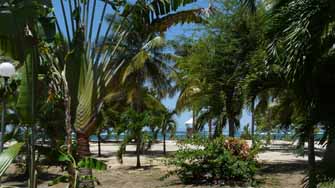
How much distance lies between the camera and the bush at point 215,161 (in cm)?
1444

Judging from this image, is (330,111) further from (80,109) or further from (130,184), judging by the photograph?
(130,184)

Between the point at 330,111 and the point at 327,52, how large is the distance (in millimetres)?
1547

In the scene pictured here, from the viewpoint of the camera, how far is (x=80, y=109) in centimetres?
835

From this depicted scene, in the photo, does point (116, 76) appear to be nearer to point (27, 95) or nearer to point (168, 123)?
point (27, 95)

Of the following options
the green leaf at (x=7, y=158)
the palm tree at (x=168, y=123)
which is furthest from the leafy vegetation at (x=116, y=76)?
the palm tree at (x=168, y=123)

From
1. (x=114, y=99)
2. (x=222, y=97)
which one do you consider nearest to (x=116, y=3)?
(x=222, y=97)

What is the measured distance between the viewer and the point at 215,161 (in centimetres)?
1452

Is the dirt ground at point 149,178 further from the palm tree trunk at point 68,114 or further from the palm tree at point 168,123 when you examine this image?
the palm tree trunk at point 68,114

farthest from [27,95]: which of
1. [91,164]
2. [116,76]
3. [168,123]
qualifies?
[168,123]

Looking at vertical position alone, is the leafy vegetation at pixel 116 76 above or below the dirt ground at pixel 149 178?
above

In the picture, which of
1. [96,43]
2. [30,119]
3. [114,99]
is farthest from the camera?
[114,99]

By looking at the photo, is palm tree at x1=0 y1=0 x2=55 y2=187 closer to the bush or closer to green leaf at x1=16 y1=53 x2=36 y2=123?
green leaf at x1=16 y1=53 x2=36 y2=123

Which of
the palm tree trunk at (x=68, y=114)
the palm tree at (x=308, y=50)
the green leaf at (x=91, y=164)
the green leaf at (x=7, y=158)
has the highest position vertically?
the palm tree at (x=308, y=50)

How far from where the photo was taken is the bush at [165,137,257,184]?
1444 centimetres
